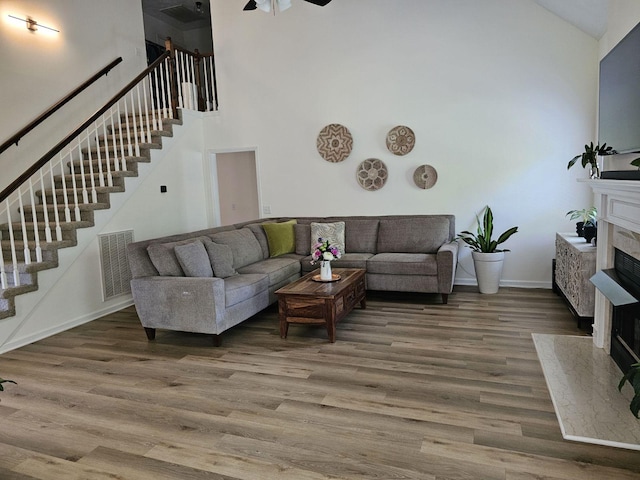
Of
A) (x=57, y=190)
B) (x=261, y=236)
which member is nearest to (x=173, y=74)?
(x=57, y=190)

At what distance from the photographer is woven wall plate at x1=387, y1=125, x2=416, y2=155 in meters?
5.57

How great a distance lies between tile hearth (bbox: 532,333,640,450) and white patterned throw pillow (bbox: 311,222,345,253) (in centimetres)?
263

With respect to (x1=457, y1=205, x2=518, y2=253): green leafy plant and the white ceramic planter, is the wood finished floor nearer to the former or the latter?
the white ceramic planter

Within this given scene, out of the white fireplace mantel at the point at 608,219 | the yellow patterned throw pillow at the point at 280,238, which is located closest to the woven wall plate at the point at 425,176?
the yellow patterned throw pillow at the point at 280,238

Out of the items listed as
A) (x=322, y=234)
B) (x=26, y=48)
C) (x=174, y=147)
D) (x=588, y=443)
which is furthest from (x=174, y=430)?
(x=26, y=48)

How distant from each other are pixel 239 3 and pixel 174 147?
2.23 m

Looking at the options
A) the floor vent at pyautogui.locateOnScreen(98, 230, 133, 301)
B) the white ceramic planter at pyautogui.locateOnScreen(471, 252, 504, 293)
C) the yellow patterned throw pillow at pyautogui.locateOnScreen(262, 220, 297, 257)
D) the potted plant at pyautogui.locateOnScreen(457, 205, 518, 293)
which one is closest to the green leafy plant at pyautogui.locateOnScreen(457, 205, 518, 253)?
the potted plant at pyautogui.locateOnScreen(457, 205, 518, 293)

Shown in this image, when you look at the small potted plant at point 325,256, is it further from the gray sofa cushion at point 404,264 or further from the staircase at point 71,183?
the staircase at point 71,183

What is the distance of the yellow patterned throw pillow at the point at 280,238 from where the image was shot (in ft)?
18.0

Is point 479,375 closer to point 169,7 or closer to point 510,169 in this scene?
point 510,169

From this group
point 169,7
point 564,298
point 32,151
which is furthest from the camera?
point 169,7

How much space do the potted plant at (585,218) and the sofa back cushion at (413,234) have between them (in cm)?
136

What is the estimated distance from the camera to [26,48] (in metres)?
5.14

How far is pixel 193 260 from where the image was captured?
3920mm
